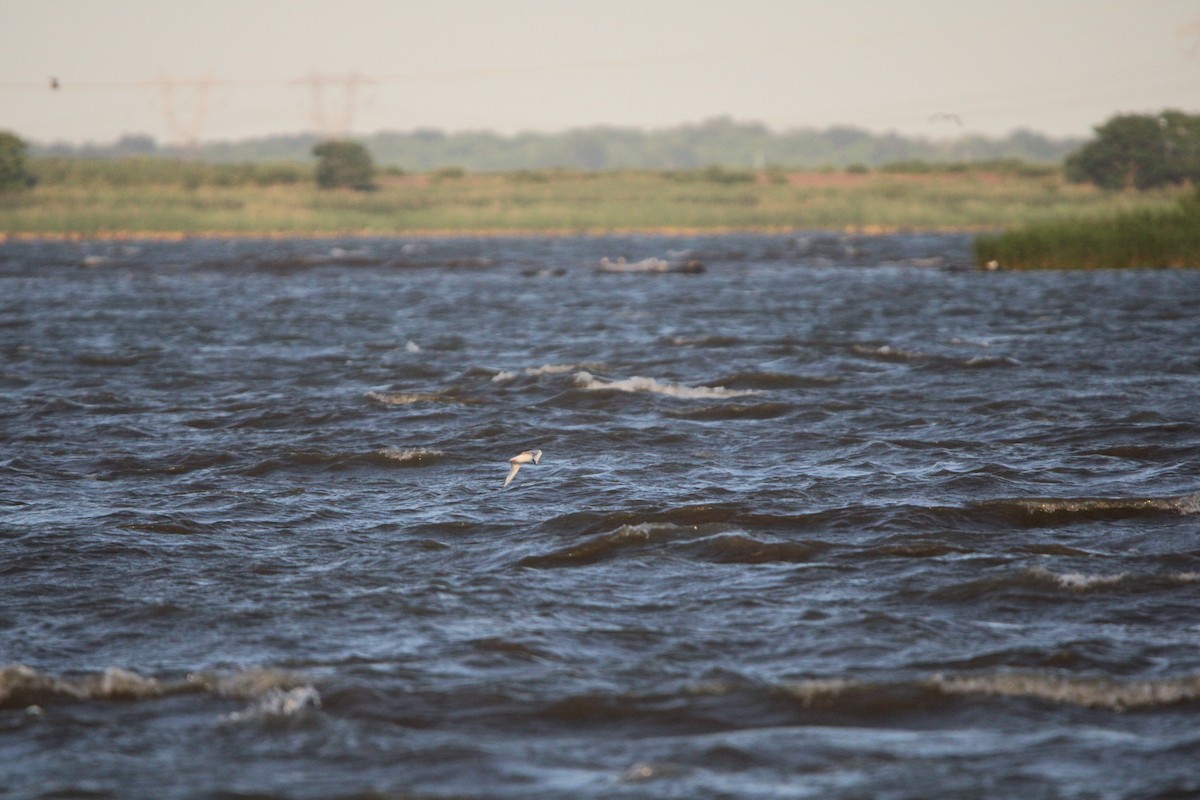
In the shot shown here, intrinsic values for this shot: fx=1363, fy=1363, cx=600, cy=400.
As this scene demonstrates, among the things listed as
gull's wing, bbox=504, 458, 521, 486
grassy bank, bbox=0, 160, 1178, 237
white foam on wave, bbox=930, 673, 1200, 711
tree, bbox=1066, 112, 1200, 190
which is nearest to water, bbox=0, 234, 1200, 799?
white foam on wave, bbox=930, 673, 1200, 711

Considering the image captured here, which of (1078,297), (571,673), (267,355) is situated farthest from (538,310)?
(571,673)

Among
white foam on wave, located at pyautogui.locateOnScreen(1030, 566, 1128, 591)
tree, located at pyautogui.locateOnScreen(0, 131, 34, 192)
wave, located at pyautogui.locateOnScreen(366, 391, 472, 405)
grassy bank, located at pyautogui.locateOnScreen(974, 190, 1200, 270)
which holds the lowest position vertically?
white foam on wave, located at pyautogui.locateOnScreen(1030, 566, 1128, 591)

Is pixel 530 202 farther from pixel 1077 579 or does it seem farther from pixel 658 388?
pixel 1077 579

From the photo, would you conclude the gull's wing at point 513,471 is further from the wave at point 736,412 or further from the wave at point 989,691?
the wave at point 989,691

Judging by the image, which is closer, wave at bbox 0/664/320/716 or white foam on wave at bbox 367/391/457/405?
wave at bbox 0/664/320/716

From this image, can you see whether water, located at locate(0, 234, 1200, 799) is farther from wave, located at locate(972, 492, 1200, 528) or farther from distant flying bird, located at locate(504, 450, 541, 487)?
distant flying bird, located at locate(504, 450, 541, 487)

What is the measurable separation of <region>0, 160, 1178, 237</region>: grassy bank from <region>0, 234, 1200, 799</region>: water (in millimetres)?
56305

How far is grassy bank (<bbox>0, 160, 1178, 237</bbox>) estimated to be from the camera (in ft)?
242

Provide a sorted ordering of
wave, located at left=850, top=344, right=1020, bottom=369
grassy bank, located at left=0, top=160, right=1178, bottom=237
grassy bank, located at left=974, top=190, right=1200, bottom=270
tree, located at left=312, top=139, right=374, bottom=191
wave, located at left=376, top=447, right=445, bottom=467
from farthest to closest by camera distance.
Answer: tree, located at left=312, top=139, right=374, bottom=191, grassy bank, located at left=0, top=160, right=1178, bottom=237, grassy bank, located at left=974, top=190, right=1200, bottom=270, wave, located at left=850, top=344, right=1020, bottom=369, wave, located at left=376, top=447, right=445, bottom=467

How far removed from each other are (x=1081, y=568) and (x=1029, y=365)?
10.6 m

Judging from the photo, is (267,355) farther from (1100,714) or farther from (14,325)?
(1100,714)

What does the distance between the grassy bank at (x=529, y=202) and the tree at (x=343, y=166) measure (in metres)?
1.63

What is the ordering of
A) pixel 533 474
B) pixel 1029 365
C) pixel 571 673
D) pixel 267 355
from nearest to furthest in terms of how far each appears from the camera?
pixel 571 673
pixel 533 474
pixel 1029 365
pixel 267 355

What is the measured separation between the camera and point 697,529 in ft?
31.3
